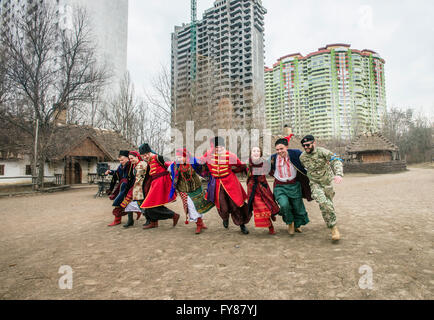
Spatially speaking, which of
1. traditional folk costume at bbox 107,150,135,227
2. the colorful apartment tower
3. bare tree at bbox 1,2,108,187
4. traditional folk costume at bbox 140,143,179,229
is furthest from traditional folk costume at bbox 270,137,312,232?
the colorful apartment tower

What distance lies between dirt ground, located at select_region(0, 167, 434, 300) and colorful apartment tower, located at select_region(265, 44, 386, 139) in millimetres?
73886

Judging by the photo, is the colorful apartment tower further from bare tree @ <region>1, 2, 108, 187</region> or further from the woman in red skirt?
the woman in red skirt

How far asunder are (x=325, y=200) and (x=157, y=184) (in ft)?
10.9

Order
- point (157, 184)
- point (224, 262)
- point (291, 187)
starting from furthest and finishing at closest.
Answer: point (157, 184) < point (291, 187) < point (224, 262)

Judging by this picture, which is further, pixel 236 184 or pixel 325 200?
pixel 236 184

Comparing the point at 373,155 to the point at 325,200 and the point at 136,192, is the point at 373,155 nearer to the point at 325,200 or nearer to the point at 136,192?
the point at 325,200

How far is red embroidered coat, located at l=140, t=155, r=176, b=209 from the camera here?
491 cm

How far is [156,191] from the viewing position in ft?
16.3

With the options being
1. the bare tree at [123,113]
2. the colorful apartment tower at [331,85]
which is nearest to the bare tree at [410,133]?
the colorful apartment tower at [331,85]

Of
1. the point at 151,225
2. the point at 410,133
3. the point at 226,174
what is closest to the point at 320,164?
the point at 226,174

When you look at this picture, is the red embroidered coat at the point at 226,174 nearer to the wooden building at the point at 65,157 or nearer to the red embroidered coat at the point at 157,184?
the red embroidered coat at the point at 157,184

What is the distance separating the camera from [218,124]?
19.4m

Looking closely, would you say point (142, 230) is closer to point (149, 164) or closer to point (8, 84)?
point (149, 164)

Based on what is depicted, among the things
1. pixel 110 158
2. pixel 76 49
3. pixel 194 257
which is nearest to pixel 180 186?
pixel 194 257
